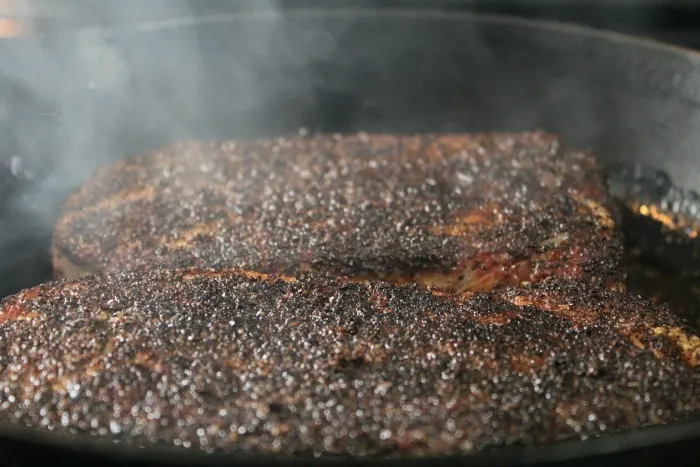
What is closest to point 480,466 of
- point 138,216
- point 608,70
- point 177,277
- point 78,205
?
point 177,277

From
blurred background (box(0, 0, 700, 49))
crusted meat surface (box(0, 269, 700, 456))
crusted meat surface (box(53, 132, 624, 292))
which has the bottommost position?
crusted meat surface (box(0, 269, 700, 456))

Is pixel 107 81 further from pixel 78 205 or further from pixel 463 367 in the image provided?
pixel 463 367

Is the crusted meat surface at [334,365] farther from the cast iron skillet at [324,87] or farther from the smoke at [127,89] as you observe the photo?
the smoke at [127,89]

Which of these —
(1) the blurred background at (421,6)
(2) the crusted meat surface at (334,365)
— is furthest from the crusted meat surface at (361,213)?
(1) the blurred background at (421,6)

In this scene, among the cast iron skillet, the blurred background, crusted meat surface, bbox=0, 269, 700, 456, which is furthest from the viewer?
the blurred background

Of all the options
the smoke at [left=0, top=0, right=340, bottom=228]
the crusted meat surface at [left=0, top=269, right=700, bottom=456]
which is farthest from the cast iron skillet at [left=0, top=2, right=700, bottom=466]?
the crusted meat surface at [left=0, top=269, right=700, bottom=456]

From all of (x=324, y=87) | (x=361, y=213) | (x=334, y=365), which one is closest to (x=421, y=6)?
(x=324, y=87)

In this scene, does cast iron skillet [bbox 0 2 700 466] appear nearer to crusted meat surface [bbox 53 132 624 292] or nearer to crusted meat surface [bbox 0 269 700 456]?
crusted meat surface [bbox 53 132 624 292]
